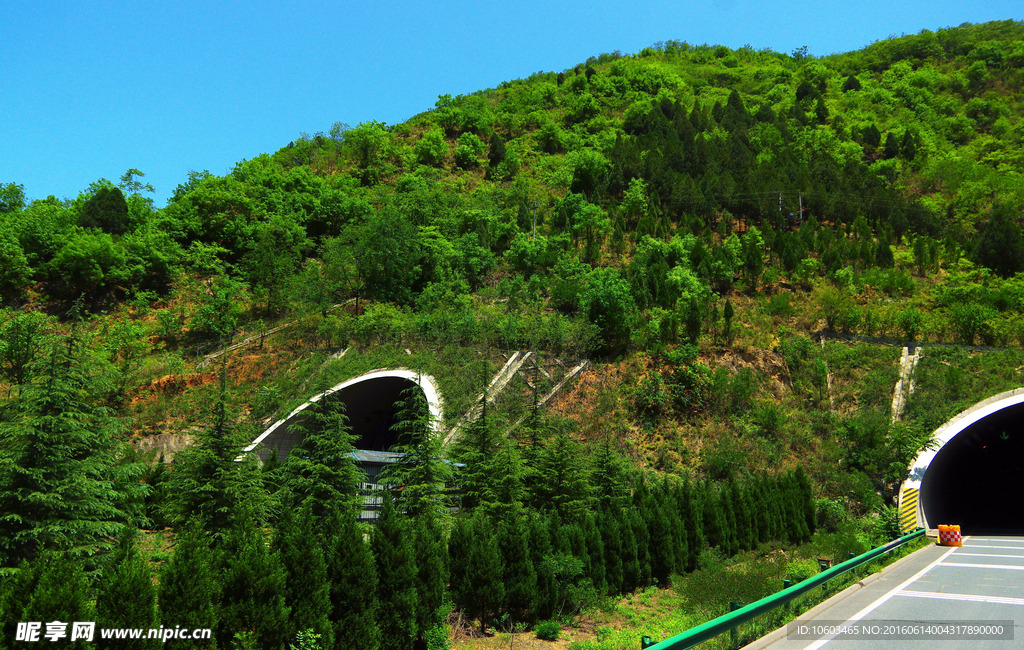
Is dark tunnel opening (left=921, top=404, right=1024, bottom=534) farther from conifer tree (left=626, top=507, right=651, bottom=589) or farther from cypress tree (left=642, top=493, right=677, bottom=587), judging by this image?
conifer tree (left=626, top=507, right=651, bottom=589)

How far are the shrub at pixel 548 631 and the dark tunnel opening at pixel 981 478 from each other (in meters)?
16.4

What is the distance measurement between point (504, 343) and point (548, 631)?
1932cm

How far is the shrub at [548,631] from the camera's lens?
10898 mm

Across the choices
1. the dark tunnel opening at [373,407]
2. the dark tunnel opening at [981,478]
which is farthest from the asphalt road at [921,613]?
the dark tunnel opening at [373,407]

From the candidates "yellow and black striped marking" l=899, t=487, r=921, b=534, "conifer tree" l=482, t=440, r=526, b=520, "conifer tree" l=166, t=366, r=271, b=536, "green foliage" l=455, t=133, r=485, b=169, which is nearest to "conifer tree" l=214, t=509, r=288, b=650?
"conifer tree" l=166, t=366, r=271, b=536

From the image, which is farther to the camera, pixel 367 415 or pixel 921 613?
pixel 367 415

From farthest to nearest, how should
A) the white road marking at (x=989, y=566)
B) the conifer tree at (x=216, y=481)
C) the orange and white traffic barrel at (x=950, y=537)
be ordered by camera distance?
the orange and white traffic barrel at (x=950, y=537)
the conifer tree at (x=216, y=481)
the white road marking at (x=989, y=566)

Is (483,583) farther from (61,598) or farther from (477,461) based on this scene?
(61,598)

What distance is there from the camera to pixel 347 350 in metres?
30.4

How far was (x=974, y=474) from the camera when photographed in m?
28.8

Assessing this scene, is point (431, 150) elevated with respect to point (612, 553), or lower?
elevated

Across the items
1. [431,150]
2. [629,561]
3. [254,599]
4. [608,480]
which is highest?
[431,150]

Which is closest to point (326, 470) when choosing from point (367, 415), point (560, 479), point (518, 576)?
point (518, 576)

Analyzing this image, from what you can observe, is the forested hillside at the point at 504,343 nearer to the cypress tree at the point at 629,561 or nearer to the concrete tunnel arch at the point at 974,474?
the cypress tree at the point at 629,561
